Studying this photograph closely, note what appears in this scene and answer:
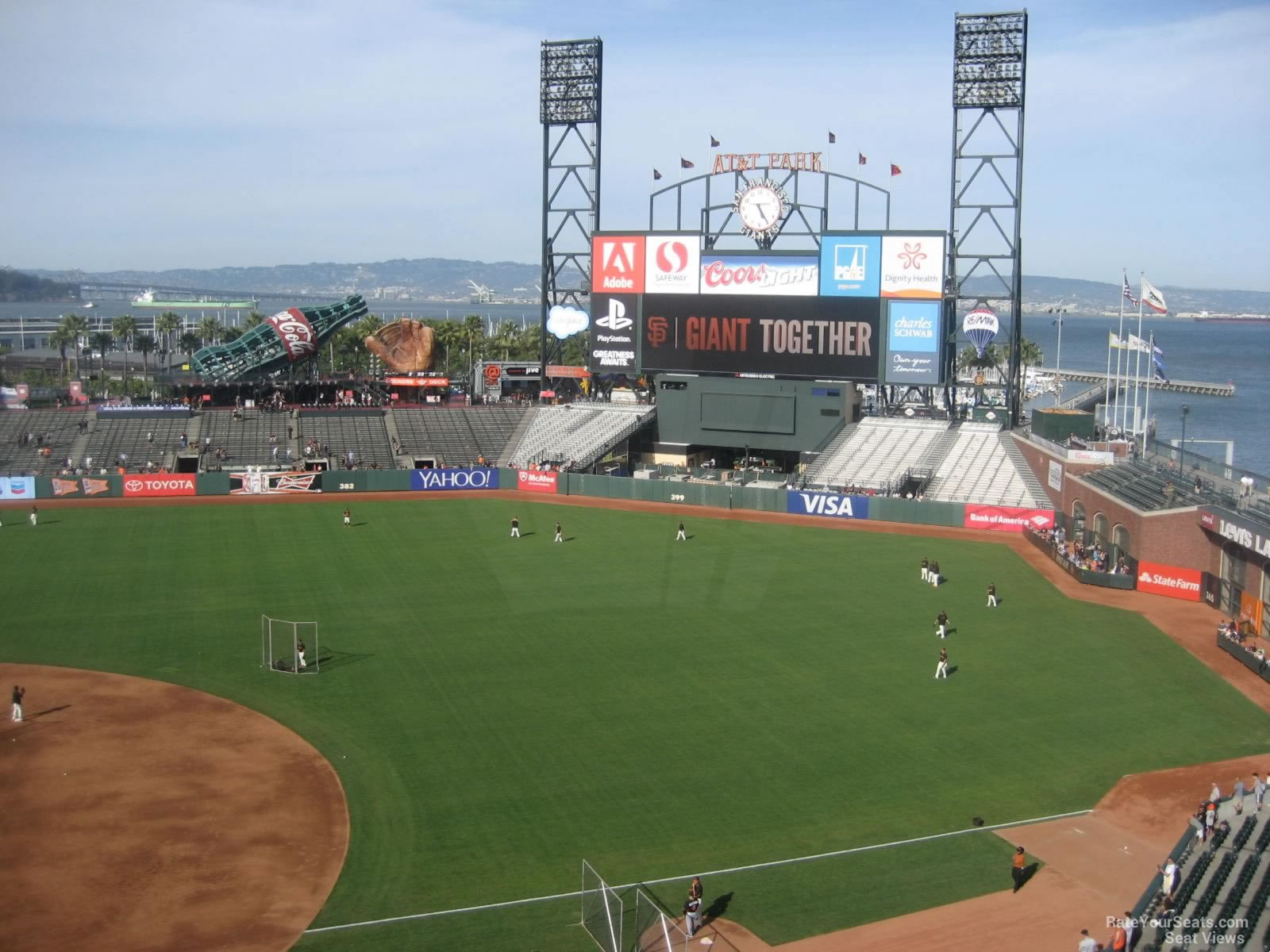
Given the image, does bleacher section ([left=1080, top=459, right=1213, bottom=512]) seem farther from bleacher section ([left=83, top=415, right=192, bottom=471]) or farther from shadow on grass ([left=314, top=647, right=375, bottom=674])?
bleacher section ([left=83, top=415, right=192, bottom=471])

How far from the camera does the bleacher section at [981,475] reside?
190ft

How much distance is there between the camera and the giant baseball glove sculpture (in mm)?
84062

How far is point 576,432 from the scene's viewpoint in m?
73.4

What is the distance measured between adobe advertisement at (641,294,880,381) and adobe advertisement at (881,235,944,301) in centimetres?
168

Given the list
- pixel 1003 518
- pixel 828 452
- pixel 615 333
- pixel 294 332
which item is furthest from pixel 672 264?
pixel 294 332

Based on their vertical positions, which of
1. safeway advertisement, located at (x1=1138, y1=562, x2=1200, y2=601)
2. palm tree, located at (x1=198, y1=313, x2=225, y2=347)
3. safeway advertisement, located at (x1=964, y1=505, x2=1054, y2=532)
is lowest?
safeway advertisement, located at (x1=1138, y1=562, x2=1200, y2=601)

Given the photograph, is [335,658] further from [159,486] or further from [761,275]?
[761,275]

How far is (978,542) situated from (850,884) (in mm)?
33841

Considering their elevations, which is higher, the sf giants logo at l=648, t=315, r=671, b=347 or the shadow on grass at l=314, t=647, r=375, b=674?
the sf giants logo at l=648, t=315, r=671, b=347

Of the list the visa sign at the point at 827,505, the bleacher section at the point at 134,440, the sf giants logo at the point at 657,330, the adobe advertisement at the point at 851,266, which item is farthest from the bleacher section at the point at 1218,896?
the bleacher section at the point at 134,440

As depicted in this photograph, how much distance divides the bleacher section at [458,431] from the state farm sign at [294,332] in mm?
7200

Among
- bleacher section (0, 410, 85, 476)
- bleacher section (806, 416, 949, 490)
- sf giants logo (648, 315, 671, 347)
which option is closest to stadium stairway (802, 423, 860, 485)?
bleacher section (806, 416, 949, 490)

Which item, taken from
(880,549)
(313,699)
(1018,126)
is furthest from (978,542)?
(313,699)

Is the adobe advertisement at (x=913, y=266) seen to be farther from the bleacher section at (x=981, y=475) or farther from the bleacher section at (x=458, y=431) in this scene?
the bleacher section at (x=458, y=431)
